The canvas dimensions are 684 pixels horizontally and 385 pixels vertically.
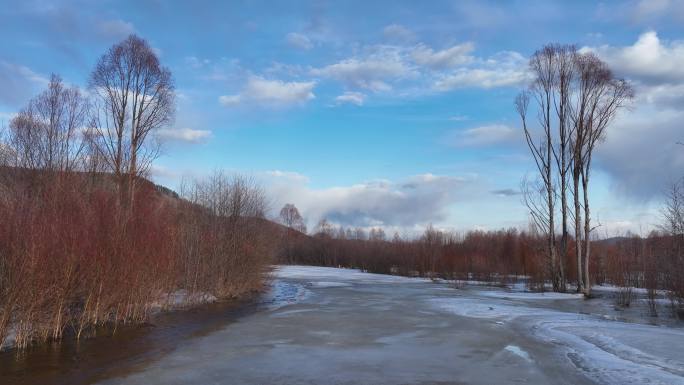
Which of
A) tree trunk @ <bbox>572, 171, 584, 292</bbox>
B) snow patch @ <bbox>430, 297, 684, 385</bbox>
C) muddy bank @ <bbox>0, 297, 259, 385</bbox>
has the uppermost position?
tree trunk @ <bbox>572, 171, 584, 292</bbox>

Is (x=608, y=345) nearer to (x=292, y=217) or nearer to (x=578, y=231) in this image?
(x=578, y=231)

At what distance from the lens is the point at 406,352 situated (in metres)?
10.5

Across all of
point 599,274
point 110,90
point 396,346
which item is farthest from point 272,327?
point 599,274

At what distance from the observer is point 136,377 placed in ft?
27.4

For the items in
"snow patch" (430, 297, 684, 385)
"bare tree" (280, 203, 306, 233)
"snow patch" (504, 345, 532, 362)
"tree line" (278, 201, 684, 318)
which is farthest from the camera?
"bare tree" (280, 203, 306, 233)

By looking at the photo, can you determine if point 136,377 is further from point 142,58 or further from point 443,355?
point 142,58

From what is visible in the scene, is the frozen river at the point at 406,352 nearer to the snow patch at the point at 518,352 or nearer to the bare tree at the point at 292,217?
the snow patch at the point at 518,352

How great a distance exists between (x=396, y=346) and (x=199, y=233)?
13402 millimetres

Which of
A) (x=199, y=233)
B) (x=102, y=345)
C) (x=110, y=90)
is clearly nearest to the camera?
(x=102, y=345)

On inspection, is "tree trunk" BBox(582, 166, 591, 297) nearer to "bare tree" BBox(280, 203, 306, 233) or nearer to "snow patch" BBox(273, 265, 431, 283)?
"snow patch" BBox(273, 265, 431, 283)

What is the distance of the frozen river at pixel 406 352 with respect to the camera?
27.4 feet

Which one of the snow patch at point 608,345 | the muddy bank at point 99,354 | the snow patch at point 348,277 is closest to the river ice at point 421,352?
the snow patch at point 608,345

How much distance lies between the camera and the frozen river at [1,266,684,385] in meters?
8.34

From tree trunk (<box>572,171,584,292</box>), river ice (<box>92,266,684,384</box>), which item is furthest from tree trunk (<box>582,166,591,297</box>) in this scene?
river ice (<box>92,266,684,384</box>)
